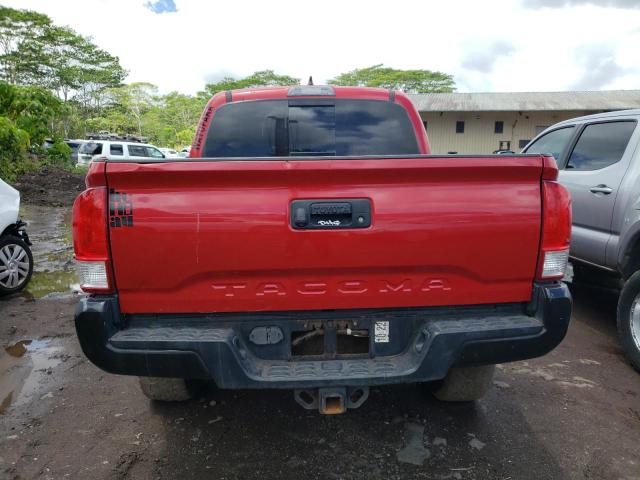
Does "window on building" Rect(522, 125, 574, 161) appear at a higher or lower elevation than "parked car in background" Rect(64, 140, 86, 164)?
lower

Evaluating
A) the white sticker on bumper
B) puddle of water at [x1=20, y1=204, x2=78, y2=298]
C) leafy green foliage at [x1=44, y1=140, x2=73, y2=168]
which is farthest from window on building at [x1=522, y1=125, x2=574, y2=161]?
leafy green foliage at [x1=44, y1=140, x2=73, y2=168]

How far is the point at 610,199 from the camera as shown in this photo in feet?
13.6

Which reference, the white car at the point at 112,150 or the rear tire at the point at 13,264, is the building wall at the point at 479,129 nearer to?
the white car at the point at 112,150

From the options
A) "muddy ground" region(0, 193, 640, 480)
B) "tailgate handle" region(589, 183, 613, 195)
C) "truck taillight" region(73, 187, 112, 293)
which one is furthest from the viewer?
"tailgate handle" region(589, 183, 613, 195)

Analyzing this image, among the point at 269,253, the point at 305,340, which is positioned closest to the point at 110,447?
the point at 305,340

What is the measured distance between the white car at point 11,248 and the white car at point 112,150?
45.8ft

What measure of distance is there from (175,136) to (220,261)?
54651 mm

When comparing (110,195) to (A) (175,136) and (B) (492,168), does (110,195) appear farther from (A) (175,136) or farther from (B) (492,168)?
(A) (175,136)

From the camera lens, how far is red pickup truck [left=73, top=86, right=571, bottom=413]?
6.55 ft

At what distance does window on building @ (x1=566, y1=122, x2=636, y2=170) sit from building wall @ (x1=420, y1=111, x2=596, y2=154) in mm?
26633

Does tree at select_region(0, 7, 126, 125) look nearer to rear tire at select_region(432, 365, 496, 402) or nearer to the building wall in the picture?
the building wall

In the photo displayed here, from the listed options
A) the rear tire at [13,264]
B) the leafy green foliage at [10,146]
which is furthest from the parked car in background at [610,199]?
the leafy green foliage at [10,146]

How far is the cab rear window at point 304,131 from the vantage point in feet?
10.8

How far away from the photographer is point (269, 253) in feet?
6.65
